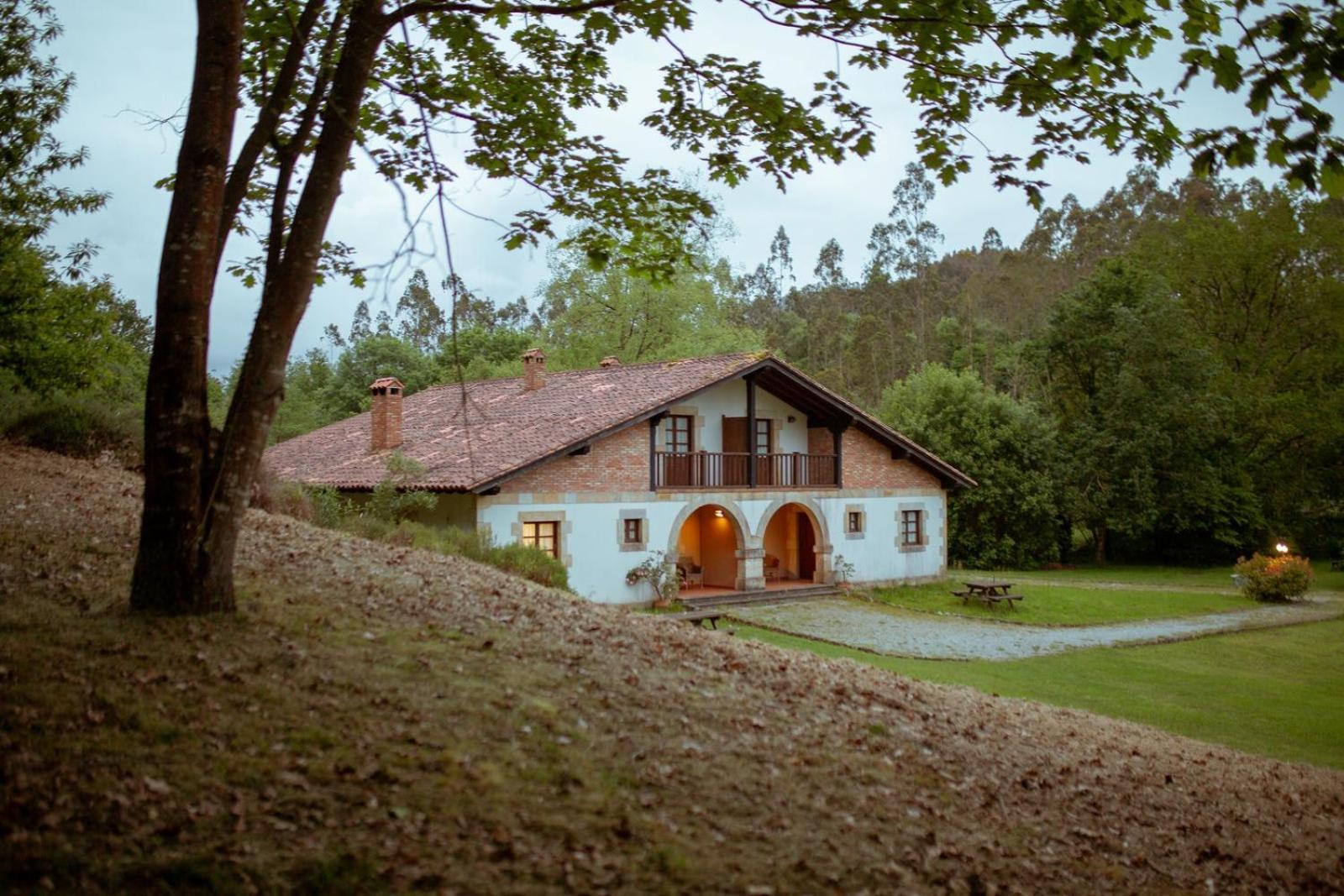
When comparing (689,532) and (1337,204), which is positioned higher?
(1337,204)

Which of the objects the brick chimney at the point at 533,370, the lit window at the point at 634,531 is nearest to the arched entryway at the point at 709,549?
the lit window at the point at 634,531

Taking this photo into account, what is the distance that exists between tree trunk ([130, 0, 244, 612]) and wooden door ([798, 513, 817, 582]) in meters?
20.1

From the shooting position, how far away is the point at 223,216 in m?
6.11

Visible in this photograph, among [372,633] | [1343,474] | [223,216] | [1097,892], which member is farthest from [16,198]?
[1343,474]

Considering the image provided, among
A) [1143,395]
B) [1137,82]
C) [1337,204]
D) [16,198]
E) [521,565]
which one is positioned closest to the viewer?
[1137,82]

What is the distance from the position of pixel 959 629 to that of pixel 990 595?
3516 mm

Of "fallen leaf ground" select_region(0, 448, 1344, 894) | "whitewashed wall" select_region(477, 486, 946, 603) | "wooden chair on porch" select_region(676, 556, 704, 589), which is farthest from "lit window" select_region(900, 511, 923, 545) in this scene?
"fallen leaf ground" select_region(0, 448, 1344, 894)

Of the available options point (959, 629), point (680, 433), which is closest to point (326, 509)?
point (680, 433)

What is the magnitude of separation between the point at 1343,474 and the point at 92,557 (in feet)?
126

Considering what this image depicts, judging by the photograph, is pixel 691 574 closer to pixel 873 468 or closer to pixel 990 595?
→ pixel 873 468

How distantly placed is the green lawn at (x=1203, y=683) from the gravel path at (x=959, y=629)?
594 mm

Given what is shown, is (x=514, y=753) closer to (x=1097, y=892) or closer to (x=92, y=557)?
(x=1097, y=892)

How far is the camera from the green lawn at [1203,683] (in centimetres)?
1067

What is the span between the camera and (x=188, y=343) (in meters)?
5.62
